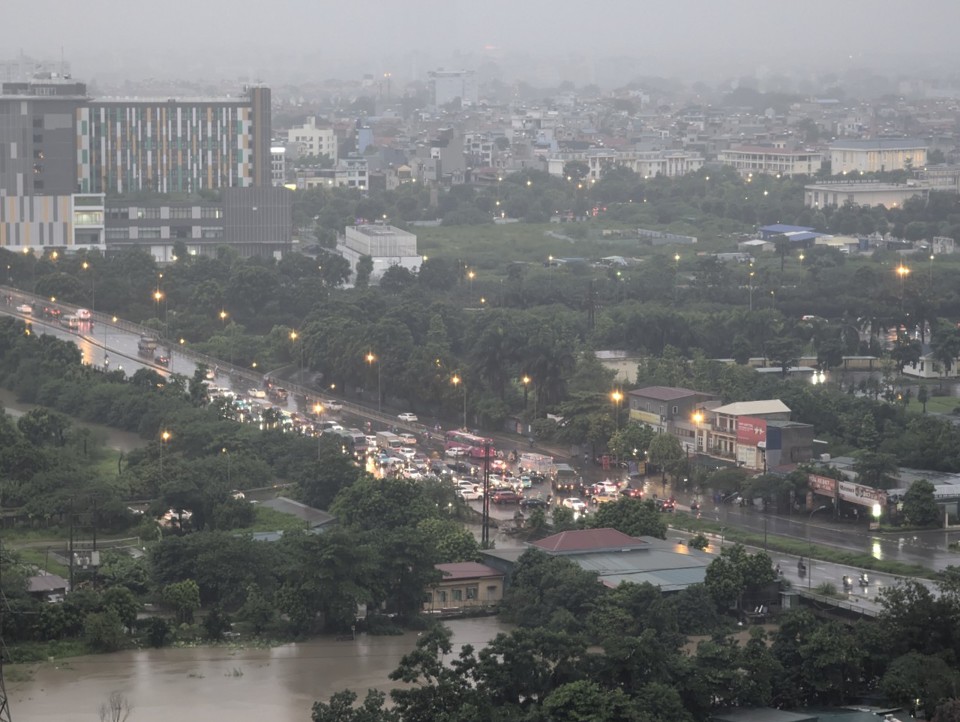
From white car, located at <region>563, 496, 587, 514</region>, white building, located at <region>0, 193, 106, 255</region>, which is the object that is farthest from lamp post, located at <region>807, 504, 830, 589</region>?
white building, located at <region>0, 193, 106, 255</region>

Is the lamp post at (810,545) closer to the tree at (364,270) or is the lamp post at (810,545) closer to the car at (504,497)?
the car at (504,497)

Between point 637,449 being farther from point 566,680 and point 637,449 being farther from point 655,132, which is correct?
point 655,132

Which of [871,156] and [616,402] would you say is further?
[871,156]

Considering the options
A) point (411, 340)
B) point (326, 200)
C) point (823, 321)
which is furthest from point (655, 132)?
point (411, 340)

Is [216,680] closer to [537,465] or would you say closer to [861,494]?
[861,494]

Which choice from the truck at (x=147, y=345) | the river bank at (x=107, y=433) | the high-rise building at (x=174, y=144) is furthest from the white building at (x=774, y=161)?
the river bank at (x=107, y=433)

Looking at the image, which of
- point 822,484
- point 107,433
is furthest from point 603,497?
point 107,433
